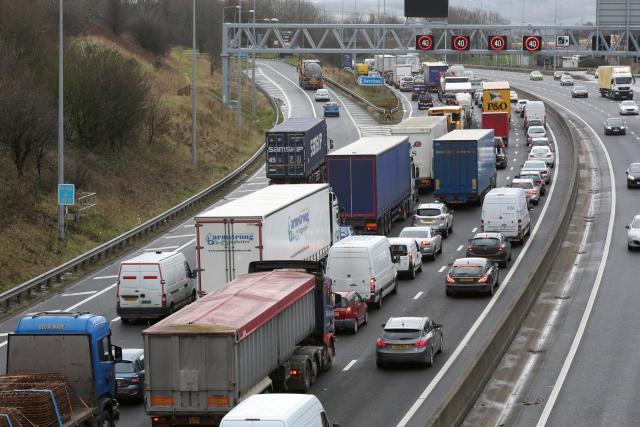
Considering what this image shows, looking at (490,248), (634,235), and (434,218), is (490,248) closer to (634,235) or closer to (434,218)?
(634,235)

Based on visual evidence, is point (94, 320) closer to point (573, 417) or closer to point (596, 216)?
point (573, 417)

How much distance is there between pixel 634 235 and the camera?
48188 mm

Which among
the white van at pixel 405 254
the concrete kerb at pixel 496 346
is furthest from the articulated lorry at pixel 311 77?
the white van at pixel 405 254

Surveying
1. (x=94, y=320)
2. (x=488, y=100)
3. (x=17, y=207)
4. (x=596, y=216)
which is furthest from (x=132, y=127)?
(x=94, y=320)

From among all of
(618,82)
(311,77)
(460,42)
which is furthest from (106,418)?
(311,77)

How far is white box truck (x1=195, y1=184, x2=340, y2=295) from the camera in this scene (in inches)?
1359

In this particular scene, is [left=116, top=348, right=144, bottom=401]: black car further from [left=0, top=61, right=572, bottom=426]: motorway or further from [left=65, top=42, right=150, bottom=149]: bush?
[left=65, top=42, right=150, bottom=149]: bush

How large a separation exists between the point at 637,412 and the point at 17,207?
98.4 ft

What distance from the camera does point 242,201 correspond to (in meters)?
38.0

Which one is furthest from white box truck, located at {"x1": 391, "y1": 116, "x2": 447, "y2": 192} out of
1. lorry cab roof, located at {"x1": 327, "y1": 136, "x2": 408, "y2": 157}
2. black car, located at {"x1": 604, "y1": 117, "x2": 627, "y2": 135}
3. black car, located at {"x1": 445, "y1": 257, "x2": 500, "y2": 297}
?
black car, located at {"x1": 604, "y1": 117, "x2": 627, "y2": 135}

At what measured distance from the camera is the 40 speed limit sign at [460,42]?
80188mm

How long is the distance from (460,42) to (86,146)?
92.5ft

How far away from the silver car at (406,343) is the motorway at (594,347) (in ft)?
6.25

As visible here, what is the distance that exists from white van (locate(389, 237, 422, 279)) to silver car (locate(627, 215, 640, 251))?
30.2ft
